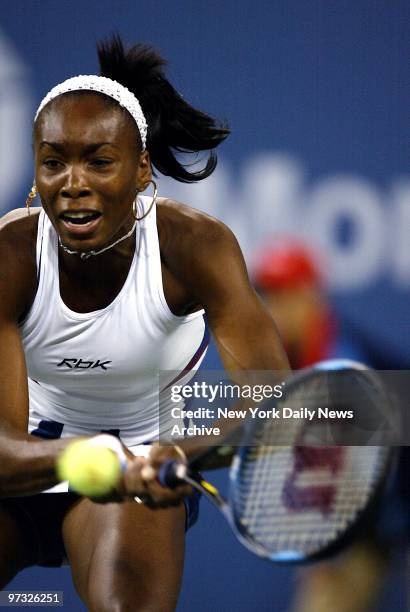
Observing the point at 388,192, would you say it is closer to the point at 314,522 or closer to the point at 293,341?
the point at 293,341

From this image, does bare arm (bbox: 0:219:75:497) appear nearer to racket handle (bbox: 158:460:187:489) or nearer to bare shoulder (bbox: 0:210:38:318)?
bare shoulder (bbox: 0:210:38:318)

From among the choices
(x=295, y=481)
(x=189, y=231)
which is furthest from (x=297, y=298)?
(x=295, y=481)

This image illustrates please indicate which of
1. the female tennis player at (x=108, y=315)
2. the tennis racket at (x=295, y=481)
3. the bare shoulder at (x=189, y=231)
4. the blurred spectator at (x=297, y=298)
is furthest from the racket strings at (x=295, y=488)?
the blurred spectator at (x=297, y=298)

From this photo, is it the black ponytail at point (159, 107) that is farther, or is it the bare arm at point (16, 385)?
the black ponytail at point (159, 107)

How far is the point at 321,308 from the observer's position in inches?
74.6

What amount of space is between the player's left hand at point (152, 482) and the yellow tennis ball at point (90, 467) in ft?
0.08

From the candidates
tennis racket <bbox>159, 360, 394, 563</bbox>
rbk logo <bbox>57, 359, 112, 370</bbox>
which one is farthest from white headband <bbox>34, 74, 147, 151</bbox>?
tennis racket <bbox>159, 360, 394, 563</bbox>

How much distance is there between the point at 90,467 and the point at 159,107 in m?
0.54

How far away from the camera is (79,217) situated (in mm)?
1427

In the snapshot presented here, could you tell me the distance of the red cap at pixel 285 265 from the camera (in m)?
1.88

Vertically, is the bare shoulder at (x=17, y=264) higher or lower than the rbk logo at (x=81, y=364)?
higher

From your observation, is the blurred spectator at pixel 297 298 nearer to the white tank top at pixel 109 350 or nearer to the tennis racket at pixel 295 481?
the white tank top at pixel 109 350

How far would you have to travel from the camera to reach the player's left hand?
4.08 feet

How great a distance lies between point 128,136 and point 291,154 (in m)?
0.55
